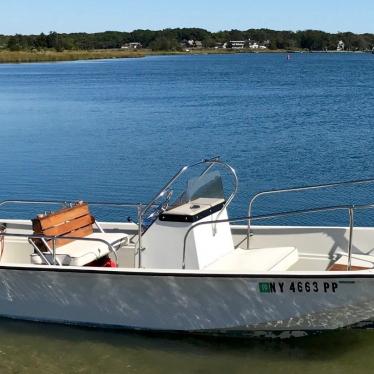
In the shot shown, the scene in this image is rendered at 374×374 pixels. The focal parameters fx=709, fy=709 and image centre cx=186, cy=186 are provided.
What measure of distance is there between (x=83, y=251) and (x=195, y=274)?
1623mm

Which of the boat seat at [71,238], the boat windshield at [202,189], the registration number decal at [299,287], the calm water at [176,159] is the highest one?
the boat windshield at [202,189]

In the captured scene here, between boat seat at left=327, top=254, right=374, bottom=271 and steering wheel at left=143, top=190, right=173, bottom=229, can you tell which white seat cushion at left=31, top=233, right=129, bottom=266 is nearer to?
steering wheel at left=143, top=190, right=173, bottom=229

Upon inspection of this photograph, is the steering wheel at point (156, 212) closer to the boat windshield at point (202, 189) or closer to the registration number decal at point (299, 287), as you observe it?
the boat windshield at point (202, 189)

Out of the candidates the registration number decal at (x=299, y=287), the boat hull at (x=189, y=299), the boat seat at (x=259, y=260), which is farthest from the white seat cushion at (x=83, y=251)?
the registration number decal at (x=299, y=287)

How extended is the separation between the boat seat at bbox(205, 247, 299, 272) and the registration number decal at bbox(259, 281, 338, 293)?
1.05ft

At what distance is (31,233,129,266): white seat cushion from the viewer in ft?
27.2

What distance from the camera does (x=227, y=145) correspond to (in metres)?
24.8

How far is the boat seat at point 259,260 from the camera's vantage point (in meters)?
7.96

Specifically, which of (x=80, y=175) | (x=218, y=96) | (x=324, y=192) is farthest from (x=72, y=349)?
(x=218, y=96)

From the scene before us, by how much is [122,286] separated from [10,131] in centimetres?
2318

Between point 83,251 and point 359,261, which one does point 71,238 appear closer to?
point 83,251

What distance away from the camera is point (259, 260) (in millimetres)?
8188

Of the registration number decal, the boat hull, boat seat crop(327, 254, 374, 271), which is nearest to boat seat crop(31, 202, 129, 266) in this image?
the boat hull

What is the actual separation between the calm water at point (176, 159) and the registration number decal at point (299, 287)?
2.68 feet
